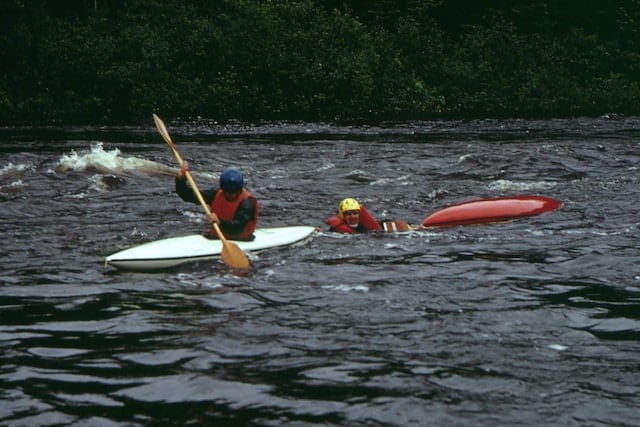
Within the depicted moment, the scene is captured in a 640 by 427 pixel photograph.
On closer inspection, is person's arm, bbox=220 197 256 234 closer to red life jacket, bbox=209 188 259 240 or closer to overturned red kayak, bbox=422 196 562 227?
red life jacket, bbox=209 188 259 240

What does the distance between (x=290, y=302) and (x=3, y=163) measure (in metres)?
9.67

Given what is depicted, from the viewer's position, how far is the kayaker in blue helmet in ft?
31.6

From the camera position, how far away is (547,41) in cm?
3528

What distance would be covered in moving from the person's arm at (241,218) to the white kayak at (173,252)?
17cm

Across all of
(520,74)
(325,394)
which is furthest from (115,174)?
(520,74)

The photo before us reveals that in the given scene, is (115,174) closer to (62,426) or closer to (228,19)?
(62,426)

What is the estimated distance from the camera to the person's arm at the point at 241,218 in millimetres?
9641

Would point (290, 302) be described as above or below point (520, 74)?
below

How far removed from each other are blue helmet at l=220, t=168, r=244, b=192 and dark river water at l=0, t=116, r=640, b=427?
2.58 feet

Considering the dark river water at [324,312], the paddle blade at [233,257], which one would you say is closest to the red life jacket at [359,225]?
the dark river water at [324,312]

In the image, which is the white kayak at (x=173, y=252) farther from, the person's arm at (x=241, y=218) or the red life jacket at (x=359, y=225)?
the red life jacket at (x=359, y=225)

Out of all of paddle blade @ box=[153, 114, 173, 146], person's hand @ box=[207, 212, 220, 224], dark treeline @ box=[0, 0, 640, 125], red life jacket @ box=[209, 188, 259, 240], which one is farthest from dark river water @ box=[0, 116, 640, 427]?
dark treeline @ box=[0, 0, 640, 125]

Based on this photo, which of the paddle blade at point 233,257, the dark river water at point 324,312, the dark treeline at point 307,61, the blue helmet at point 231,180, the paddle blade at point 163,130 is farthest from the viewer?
Answer: the dark treeline at point 307,61

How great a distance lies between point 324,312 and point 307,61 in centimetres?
2260
